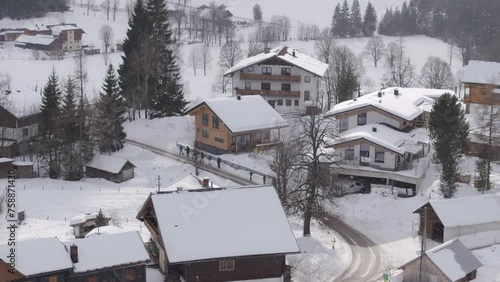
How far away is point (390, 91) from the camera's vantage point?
202ft

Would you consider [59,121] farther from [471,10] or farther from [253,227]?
[471,10]

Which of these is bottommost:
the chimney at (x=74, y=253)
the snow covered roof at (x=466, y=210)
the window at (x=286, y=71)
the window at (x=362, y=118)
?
the snow covered roof at (x=466, y=210)

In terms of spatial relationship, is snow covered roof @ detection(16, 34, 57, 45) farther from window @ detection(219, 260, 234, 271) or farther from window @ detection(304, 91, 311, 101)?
window @ detection(219, 260, 234, 271)

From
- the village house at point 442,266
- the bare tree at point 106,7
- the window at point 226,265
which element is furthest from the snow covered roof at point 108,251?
the bare tree at point 106,7

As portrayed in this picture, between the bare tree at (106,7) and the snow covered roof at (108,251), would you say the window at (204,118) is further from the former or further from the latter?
the bare tree at (106,7)

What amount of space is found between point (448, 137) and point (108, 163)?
23.4 meters

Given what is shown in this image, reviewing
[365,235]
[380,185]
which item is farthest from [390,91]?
[365,235]

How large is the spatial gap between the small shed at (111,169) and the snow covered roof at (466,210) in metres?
20.7

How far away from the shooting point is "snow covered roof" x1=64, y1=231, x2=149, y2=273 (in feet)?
102

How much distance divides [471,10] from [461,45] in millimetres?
10261

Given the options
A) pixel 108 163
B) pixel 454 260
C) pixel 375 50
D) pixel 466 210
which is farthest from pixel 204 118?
pixel 375 50

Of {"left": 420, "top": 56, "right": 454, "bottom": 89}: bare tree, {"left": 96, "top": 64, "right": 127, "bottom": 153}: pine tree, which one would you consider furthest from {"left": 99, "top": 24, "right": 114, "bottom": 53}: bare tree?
{"left": 96, "top": 64, "right": 127, "bottom": 153}: pine tree

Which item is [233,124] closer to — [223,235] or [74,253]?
[223,235]

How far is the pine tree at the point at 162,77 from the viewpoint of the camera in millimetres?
64062
